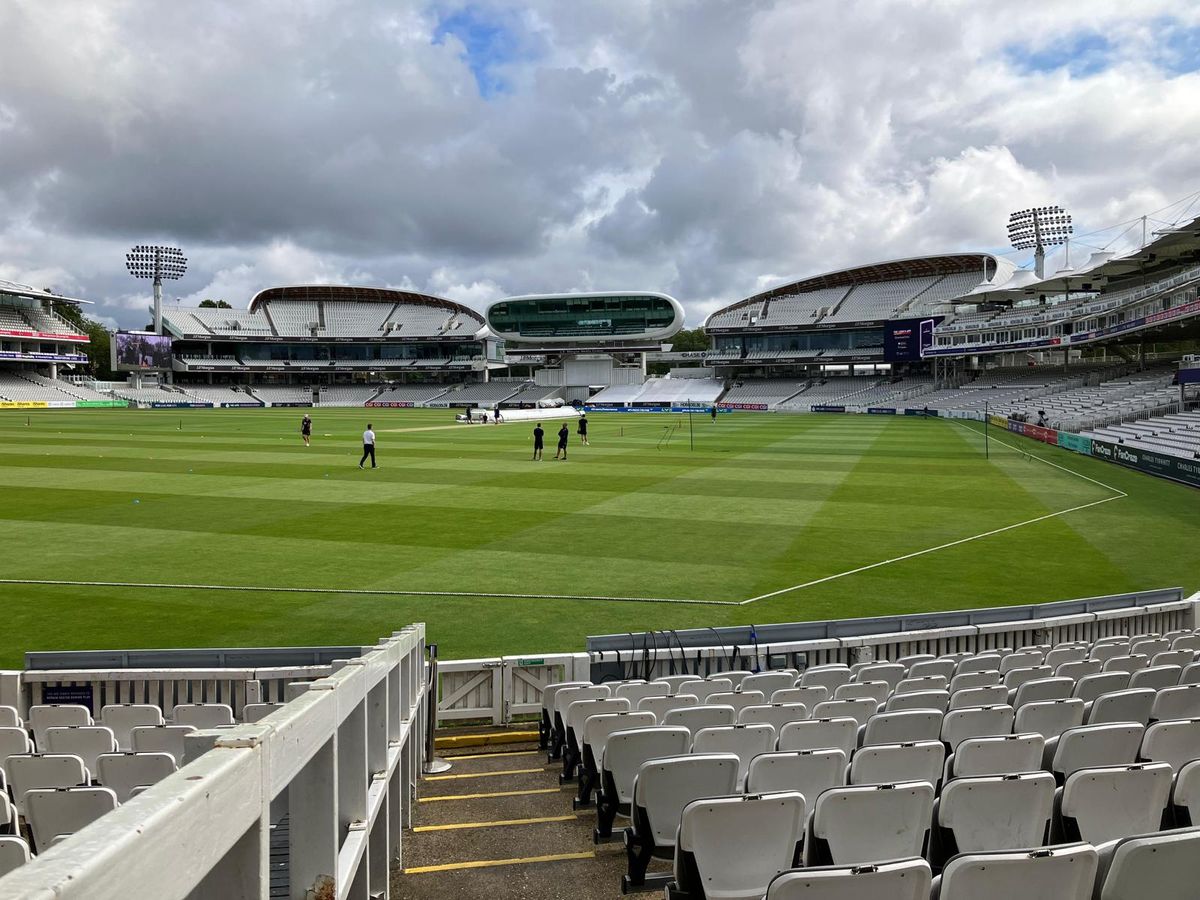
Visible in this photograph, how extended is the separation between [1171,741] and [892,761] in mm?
2023

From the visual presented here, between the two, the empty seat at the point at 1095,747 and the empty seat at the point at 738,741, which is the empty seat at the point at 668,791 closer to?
the empty seat at the point at 738,741

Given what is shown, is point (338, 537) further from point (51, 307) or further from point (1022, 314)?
point (51, 307)

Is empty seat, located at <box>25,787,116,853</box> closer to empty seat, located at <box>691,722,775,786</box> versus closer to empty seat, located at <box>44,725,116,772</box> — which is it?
empty seat, located at <box>44,725,116,772</box>

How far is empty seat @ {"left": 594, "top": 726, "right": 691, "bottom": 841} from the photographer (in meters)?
5.21

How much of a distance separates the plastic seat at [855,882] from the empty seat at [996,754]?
7.28 feet

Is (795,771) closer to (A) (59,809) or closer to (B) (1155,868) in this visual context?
(B) (1155,868)

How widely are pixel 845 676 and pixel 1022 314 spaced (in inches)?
3487

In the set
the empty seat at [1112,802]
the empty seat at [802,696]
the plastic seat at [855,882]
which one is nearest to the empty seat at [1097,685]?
the empty seat at [802,696]

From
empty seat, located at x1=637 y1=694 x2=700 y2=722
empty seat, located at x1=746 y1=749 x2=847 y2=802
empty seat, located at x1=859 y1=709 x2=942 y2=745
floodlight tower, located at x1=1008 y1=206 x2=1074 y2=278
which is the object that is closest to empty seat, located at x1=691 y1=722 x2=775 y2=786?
empty seat, located at x1=746 y1=749 x2=847 y2=802

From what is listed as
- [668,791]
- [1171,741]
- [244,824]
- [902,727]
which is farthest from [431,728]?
[244,824]

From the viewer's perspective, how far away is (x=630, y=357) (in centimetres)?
12612

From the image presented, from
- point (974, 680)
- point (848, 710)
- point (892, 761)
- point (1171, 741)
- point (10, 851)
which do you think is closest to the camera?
Result: point (10, 851)

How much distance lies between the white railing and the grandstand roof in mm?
142761

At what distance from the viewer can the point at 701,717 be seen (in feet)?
19.8
